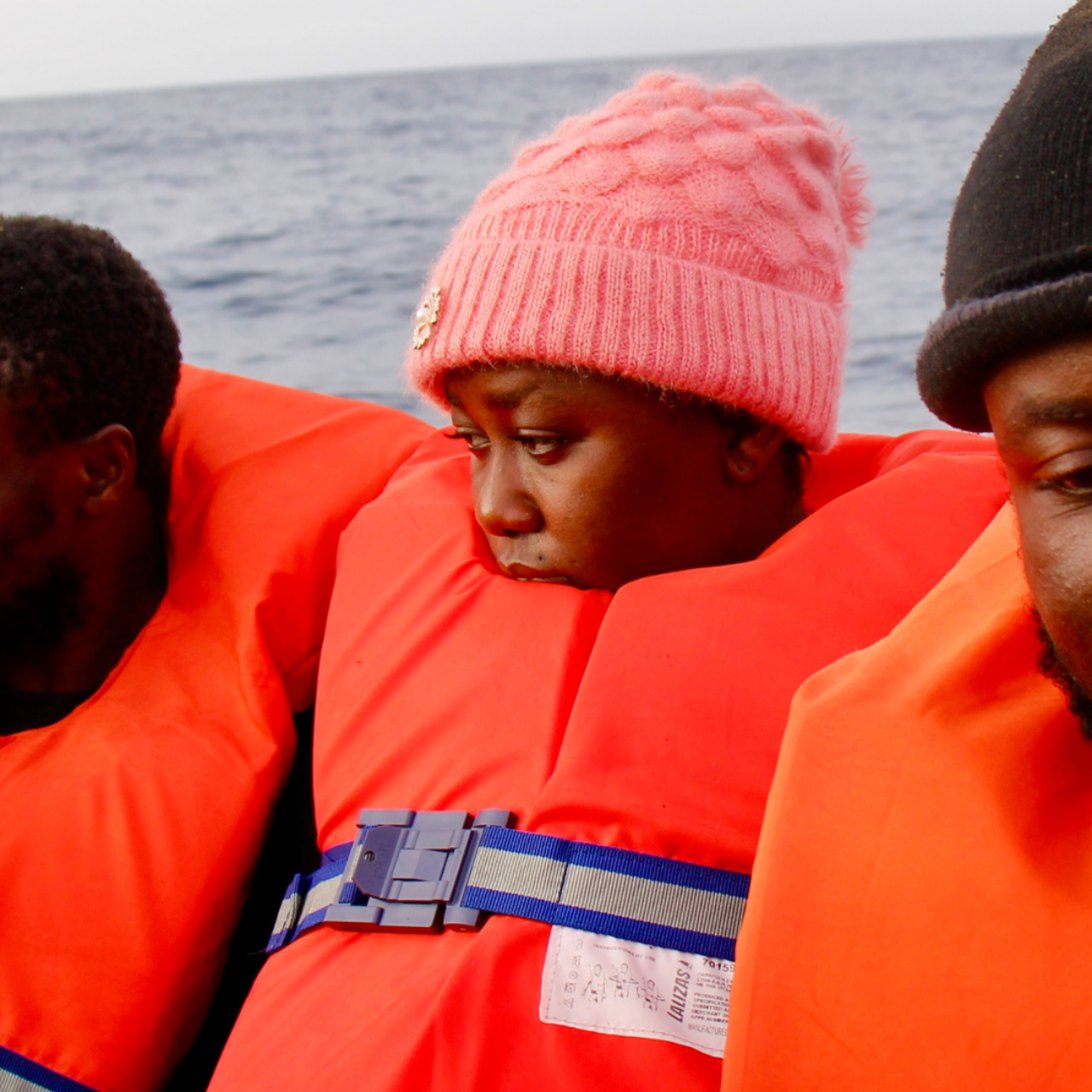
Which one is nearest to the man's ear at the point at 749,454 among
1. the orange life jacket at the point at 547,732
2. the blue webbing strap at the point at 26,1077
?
the orange life jacket at the point at 547,732

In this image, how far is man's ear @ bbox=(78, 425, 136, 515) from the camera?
2.13 metres

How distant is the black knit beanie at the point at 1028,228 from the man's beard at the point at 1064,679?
25cm

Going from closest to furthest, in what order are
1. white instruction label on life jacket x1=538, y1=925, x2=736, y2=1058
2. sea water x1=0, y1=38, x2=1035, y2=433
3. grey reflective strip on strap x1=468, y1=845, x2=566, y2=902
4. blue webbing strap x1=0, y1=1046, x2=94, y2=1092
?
white instruction label on life jacket x1=538, y1=925, x2=736, y2=1058
grey reflective strip on strap x1=468, y1=845, x2=566, y2=902
blue webbing strap x1=0, y1=1046, x2=94, y2=1092
sea water x1=0, y1=38, x2=1035, y2=433

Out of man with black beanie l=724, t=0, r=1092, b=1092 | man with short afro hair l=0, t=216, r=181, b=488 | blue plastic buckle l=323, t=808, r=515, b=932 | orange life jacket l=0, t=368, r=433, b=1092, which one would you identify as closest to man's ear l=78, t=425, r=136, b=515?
man with short afro hair l=0, t=216, r=181, b=488

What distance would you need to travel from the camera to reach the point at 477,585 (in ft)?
6.20

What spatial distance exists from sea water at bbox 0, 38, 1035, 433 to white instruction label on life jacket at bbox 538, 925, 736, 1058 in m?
1.05

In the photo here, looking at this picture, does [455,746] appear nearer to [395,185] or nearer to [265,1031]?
[265,1031]

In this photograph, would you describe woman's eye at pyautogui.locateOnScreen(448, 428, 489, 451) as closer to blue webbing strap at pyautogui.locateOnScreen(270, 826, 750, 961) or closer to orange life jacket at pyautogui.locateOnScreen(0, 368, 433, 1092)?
orange life jacket at pyautogui.locateOnScreen(0, 368, 433, 1092)

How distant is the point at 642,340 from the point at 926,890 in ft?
3.03

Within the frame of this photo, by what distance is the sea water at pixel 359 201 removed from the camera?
6180 millimetres

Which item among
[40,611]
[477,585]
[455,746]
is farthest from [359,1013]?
[40,611]

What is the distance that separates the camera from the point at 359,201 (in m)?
11.4

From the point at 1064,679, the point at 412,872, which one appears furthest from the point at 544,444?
the point at 1064,679

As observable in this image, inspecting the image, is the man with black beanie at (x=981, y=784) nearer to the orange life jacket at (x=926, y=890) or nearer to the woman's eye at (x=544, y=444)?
the orange life jacket at (x=926, y=890)
